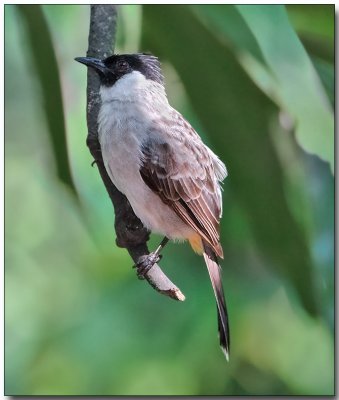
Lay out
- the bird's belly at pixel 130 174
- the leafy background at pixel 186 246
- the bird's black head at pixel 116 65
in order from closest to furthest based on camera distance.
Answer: the bird's belly at pixel 130 174, the bird's black head at pixel 116 65, the leafy background at pixel 186 246

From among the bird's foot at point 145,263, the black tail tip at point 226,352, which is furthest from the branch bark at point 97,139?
the black tail tip at point 226,352

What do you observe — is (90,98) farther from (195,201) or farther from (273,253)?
(273,253)

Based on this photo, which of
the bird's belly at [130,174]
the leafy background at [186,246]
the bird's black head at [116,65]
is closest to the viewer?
the bird's belly at [130,174]

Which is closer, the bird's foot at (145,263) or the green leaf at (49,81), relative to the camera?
the bird's foot at (145,263)

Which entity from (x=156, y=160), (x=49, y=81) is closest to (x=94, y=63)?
(x=49, y=81)

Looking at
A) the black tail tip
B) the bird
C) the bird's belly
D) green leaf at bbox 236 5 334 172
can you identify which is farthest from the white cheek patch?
the black tail tip

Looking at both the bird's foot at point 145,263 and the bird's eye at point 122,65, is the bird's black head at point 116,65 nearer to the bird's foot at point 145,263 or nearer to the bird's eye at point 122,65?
the bird's eye at point 122,65
